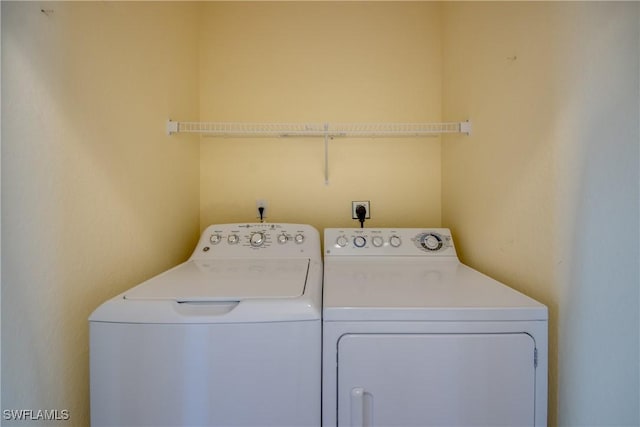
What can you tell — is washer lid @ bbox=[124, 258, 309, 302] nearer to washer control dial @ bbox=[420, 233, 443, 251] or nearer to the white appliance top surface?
the white appliance top surface

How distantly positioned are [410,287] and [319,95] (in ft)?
4.46

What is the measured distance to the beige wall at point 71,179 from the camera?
68 cm

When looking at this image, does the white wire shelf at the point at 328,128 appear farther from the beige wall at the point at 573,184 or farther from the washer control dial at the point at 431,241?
the washer control dial at the point at 431,241

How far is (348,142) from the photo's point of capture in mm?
1720

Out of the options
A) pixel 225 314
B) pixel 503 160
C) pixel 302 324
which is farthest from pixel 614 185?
pixel 225 314

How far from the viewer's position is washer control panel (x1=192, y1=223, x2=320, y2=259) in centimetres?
135

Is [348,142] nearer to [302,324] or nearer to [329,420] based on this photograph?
[302,324]

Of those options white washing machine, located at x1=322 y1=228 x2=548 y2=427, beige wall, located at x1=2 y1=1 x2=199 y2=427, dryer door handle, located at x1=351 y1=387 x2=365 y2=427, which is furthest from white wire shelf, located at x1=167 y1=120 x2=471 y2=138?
dryer door handle, located at x1=351 y1=387 x2=365 y2=427

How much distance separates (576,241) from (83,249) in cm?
155

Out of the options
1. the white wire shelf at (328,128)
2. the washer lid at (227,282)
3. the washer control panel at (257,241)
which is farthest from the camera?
the white wire shelf at (328,128)

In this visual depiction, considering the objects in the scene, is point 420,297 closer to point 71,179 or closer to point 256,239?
point 256,239

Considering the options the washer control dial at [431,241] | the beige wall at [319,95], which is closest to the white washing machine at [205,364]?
the washer control dial at [431,241]

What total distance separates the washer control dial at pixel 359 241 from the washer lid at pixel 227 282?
0.31m

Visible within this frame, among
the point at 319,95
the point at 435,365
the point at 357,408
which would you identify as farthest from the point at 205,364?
the point at 319,95
